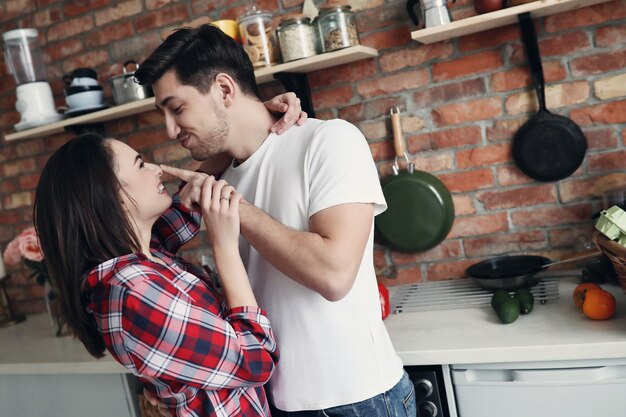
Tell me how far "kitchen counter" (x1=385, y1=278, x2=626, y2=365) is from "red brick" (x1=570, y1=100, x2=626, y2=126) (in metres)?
0.51

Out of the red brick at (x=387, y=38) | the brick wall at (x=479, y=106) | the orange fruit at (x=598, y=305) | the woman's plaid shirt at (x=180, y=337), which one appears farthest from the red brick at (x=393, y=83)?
the woman's plaid shirt at (x=180, y=337)

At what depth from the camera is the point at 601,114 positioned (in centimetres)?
184

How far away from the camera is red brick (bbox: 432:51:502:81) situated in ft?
6.31

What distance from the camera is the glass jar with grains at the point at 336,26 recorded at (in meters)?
1.89

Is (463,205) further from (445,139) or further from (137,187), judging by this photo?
(137,187)

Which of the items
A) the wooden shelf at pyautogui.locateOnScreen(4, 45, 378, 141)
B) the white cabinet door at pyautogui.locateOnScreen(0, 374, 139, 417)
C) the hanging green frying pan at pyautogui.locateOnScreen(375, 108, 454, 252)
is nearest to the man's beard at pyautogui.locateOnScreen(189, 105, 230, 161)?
the wooden shelf at pyautogui.locateOnScreen(4, 45, 378, 141)

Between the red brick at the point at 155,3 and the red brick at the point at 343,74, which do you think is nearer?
the red brick at the point at 343,74

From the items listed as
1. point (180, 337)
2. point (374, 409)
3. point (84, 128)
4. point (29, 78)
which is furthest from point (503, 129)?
point (29, 78)

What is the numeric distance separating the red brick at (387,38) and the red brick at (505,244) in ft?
2.39

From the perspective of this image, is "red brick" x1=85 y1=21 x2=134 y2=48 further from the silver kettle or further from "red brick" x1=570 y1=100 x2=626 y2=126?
"red brick" x1=570 y1=100 x2=626 y2=126

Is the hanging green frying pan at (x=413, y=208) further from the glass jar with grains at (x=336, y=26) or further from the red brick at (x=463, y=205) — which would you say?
the glass jar with grains at (x=336, y=26)

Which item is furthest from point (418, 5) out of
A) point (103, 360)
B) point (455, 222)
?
point (103, 360)

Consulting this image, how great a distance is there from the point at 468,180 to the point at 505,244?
253 mm

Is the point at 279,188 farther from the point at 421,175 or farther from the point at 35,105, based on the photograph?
the point at 35,105
